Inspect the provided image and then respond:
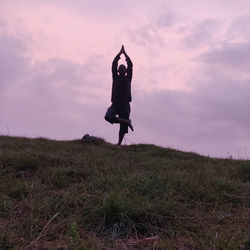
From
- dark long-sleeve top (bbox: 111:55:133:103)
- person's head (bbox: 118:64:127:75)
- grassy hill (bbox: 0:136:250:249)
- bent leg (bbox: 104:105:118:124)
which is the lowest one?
grassy hill (bbox: 0:136:250:249)

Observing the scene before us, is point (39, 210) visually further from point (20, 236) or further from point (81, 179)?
point (81, 179)

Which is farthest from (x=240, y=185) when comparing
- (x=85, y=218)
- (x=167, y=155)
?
(x=167, y=155)

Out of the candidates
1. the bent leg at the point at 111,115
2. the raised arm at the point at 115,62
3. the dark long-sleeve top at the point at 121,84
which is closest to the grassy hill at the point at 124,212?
the bent leg at the point at 111,115

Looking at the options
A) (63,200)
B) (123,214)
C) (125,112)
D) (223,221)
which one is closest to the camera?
(123,214)

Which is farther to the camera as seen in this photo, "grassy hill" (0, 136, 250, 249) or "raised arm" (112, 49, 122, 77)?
"raised arm" (112, 49, 122, 77)

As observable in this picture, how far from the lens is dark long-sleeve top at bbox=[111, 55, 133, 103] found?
10562 millimetres

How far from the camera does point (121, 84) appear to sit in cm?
1062

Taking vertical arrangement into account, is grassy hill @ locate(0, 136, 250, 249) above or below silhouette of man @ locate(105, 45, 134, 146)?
below

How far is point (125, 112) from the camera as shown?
35.4 ft

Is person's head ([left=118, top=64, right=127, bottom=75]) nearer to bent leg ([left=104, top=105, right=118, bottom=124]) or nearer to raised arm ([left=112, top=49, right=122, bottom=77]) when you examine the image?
raised arm ([left=112, top=49, right=122, bottom=77])

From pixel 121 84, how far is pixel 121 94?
1.00 feet

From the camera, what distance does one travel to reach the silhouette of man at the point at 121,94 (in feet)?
34.6

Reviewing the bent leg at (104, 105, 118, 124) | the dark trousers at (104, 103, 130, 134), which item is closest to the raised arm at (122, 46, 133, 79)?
Answer: the dark trousers at (104, 103, 130, 134)

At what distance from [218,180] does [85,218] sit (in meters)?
2.06
